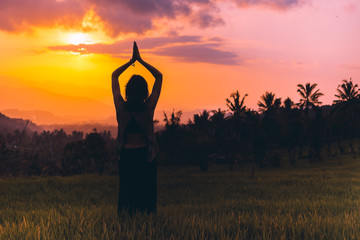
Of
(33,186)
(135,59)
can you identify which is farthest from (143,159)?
(33,186)

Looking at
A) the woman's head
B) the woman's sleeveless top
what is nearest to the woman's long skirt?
the woman's sleeveless top

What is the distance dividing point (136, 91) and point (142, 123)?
19.5 inches

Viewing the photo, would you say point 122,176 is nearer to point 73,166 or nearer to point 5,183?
point 5,183

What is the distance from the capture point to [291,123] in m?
62.7

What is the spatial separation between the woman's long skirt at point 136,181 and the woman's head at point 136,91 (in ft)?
2.37

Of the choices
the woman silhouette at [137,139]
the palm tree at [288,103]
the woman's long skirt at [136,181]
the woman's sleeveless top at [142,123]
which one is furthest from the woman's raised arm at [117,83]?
the palm tree at [288,103]

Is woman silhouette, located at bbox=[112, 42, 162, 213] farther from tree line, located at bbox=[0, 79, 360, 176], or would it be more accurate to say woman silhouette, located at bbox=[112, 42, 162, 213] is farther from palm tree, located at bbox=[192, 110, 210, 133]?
palm tree, located at bbox=[192, 110, 210, 133]

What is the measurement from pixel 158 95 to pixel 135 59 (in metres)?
0.69

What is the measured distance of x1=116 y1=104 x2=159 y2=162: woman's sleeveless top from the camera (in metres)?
4.95

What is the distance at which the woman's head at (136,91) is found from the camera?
4.98 metres

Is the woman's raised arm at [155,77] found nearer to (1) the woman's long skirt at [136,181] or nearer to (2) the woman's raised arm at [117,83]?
(2) the woman's raised arm at [117,83]

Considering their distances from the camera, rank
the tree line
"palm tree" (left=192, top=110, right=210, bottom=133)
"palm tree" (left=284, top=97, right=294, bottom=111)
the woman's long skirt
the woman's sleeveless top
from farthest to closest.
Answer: "palm tree" (left=284, top=97, right=294, bottom=111) < "palm tree" (left=192, top=110, right=210, bottom=133) < the tree line < the woman's long skirt < the woman's sleeveless top

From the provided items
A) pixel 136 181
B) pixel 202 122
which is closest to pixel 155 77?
pixel 136 181

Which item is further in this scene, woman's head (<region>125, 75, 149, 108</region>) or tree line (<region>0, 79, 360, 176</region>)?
tree line (<region>0, 79, 360, 176</region>)
